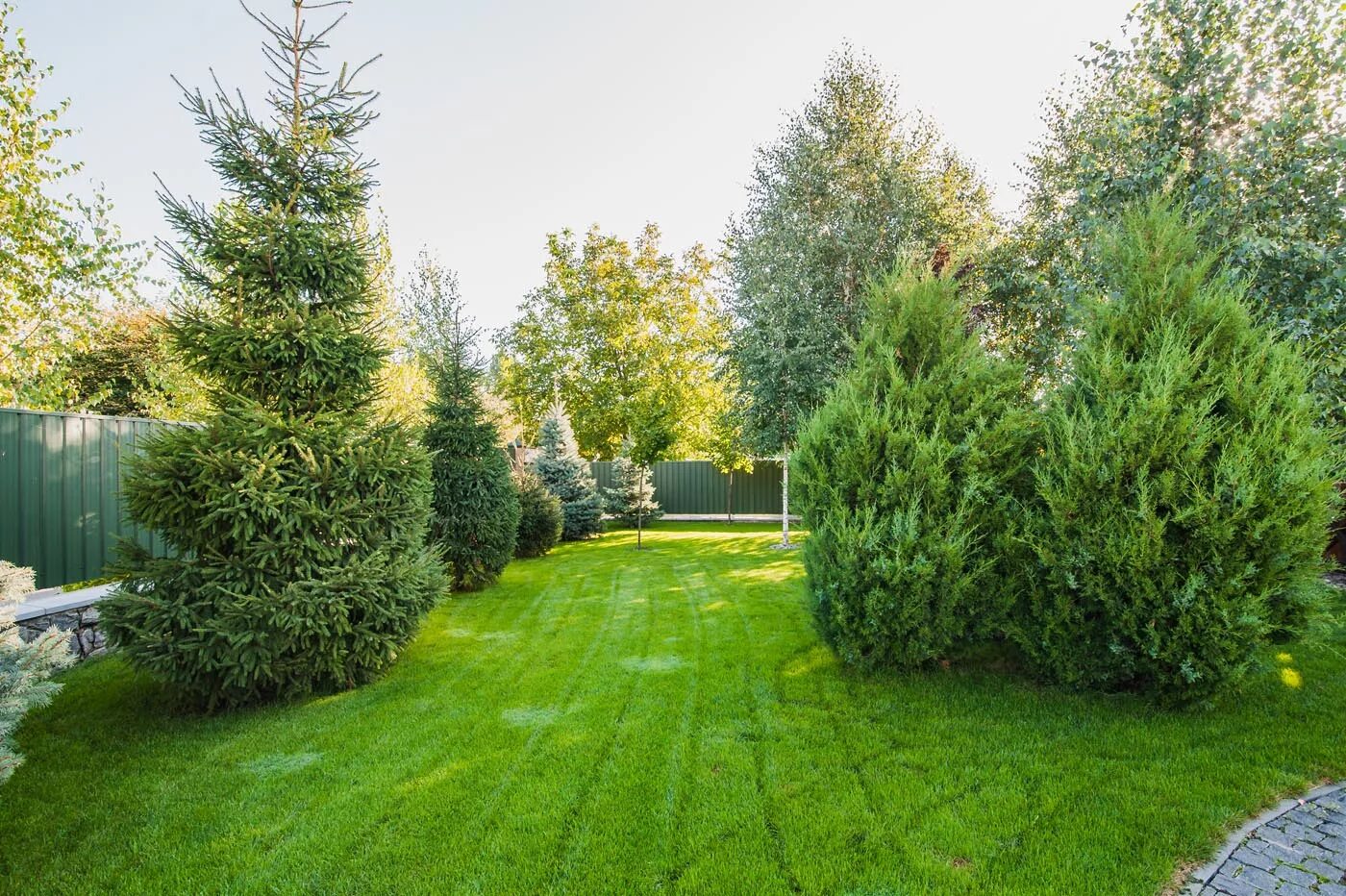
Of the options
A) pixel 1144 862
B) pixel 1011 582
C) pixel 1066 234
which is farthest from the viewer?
pixel 1066 234

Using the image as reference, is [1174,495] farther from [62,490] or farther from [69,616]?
[62,490]

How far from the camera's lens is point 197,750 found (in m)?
3.57

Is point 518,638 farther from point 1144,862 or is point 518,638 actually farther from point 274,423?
point 1144,862

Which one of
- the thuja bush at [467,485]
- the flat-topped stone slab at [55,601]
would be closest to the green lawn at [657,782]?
the flat-topped stone slab at [55,601]

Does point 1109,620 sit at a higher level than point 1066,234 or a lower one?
lower

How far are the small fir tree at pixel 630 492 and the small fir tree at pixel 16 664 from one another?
470 inches

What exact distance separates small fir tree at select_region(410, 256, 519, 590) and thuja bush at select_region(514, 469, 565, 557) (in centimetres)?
250

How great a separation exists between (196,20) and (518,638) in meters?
7.48

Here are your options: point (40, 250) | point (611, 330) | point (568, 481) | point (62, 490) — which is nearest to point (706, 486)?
point (568, 481)

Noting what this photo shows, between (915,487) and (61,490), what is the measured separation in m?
7.15

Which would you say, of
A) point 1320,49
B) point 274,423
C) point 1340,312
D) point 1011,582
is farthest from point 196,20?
→ point 1340,312

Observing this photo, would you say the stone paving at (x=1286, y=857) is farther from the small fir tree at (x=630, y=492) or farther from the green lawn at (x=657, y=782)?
the small fir tree at (x=630, y=492)

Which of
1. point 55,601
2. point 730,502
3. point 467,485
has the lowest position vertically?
point 730,502

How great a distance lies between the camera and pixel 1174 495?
3.40 meters
